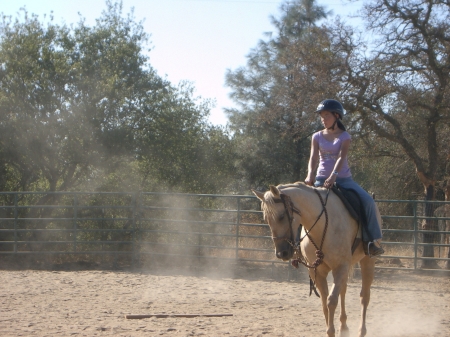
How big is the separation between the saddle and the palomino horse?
0.16 ft

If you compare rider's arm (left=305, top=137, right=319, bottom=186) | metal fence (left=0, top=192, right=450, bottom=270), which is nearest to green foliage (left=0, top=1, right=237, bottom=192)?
metal fence (left=0, top=192, right=450, bottom=270)

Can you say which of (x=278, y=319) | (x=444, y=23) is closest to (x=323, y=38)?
(x=444, y=23)

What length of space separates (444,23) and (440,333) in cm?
892

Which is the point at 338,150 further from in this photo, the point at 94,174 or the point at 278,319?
the point at 94,174

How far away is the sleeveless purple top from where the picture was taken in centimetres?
520

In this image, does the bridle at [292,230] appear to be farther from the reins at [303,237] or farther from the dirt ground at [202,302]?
the dirt ground at [202,302]

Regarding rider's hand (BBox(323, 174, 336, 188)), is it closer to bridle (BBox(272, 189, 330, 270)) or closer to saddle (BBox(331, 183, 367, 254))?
bridle (BBox(272, 189, 330, 270))

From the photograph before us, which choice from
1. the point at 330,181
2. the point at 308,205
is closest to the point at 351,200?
the point at 330,181

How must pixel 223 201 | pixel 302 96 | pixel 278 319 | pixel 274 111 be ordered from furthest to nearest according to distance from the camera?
pixel 223 201 → pixel 274 111 → pixel 302 96 → pixel 278 319

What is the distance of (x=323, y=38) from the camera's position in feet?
43.9

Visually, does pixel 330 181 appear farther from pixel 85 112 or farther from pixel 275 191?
pixel 85 112

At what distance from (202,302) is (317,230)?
3491 millimetres

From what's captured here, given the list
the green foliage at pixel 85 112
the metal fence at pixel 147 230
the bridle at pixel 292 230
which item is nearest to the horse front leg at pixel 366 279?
the bridle at pixel 292 230

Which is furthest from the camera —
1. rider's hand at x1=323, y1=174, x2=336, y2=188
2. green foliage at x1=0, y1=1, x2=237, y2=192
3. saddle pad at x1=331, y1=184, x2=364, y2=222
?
green foliage at x1=0, y1=1, x2=237, y2=192
